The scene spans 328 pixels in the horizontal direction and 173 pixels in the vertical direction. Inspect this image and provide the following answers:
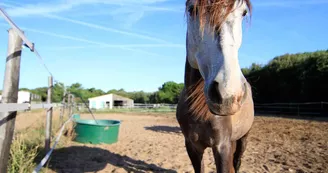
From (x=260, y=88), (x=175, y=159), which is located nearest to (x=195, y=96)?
(x=175, y=159)

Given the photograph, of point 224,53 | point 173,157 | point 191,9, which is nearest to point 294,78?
point 173,157

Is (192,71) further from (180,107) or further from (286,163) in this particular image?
(286,163)

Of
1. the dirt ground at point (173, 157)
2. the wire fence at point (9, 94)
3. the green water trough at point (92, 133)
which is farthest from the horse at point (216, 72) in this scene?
the green water trough at point (92, 133)

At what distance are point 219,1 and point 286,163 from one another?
4.11 metres

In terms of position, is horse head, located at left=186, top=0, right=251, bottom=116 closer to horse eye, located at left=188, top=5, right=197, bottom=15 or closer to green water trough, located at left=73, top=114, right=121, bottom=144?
horse eye, located at left=188, top=5, right=197, bottom=15

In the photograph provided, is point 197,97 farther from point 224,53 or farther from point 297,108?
point 297,108

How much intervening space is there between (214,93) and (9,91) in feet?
4.73

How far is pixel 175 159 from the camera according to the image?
211 inches

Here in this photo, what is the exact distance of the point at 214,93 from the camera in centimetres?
154

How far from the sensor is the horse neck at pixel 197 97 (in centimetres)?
234

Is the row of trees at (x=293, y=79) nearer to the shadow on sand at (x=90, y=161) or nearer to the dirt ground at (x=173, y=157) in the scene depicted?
the dirt ground at (x=173, y=157)

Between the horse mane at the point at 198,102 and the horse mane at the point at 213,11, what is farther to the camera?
the horse mane at the point at 198,102

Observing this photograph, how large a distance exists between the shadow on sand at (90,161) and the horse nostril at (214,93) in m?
3.27

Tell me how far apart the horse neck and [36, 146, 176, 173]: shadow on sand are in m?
2.42
